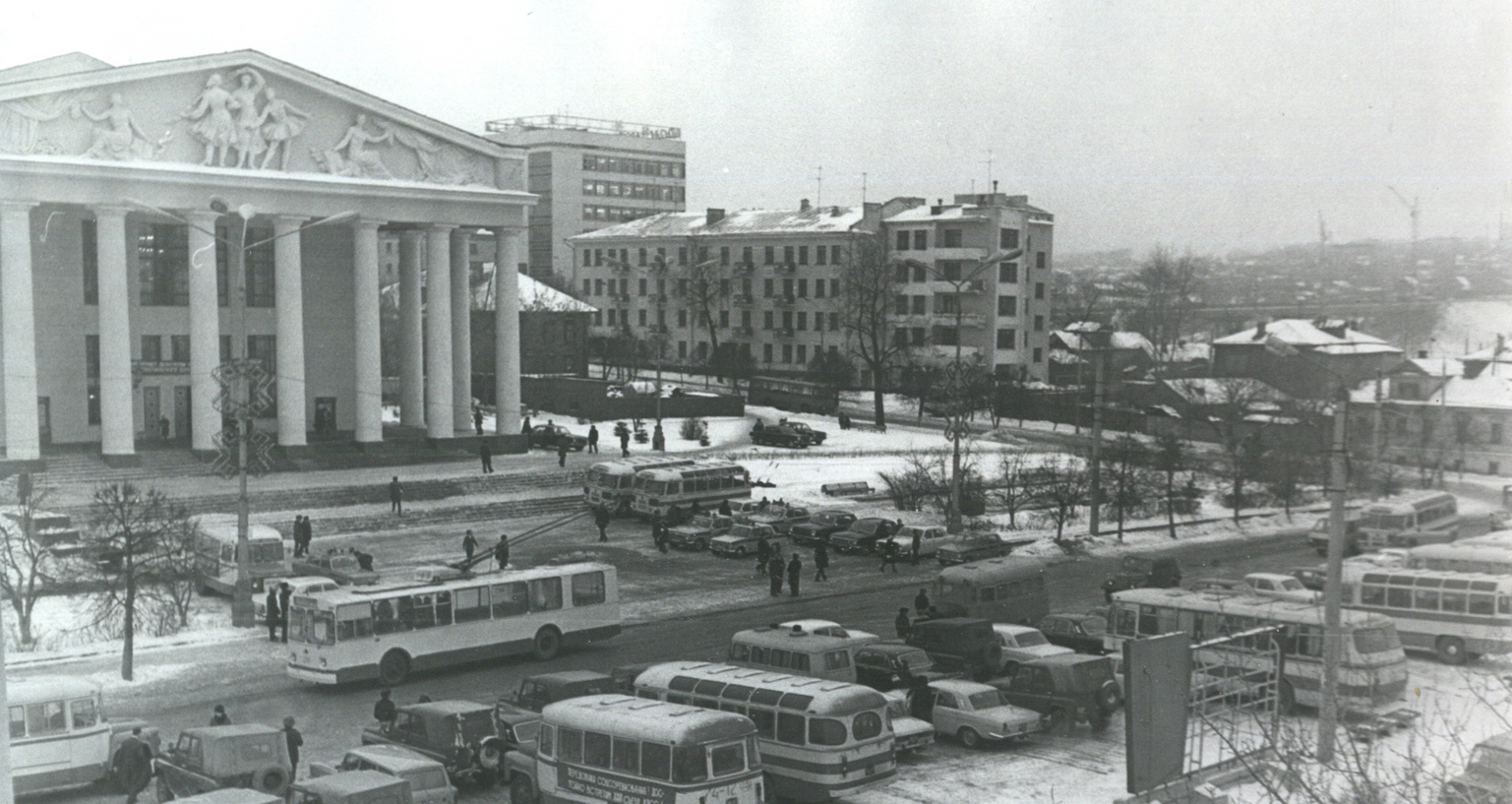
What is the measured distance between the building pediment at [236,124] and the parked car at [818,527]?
56.8 feet

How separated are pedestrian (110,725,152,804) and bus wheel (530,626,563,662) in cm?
671

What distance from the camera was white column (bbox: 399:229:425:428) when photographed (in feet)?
145

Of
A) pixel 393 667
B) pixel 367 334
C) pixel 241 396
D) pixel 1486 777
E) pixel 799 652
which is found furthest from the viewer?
pixel 367 334

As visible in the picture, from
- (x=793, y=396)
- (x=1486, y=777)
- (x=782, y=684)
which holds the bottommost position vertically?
(x=782, y=684)

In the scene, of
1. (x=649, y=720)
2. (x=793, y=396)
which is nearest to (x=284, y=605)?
(x=649, y=720)

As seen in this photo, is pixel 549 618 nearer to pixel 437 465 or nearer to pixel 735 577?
pixel 735 577

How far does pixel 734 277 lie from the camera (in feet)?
206

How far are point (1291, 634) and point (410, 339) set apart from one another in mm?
33250

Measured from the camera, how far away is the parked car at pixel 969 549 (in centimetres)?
2872

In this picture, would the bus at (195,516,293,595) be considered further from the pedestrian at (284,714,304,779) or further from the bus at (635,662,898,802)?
the bus at (635,662,898,802)

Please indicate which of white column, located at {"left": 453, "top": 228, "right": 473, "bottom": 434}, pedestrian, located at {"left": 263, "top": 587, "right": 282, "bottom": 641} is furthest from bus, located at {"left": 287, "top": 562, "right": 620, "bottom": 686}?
white column, located at {"left": 453, "top": 228, "right": 473, "bottom": 434}

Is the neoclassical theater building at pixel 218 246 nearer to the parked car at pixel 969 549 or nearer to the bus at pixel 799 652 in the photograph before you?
the parked car at pixel 969 549

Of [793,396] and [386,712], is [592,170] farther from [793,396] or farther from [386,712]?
[386,712]

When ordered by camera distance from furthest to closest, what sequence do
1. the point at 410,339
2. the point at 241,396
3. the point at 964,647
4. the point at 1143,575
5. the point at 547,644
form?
1. the point at 410,339
2. the point at 241,396
3. the point at 1143,575
4. the point at 547,644
5. the point at 964,647
